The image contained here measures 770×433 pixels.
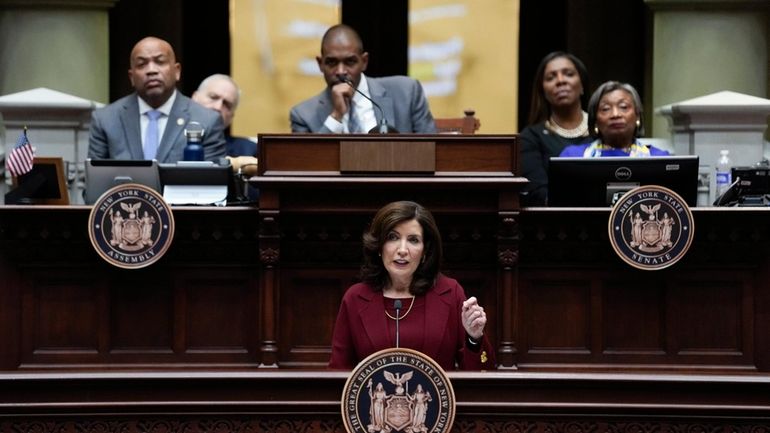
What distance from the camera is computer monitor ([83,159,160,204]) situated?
272 inches

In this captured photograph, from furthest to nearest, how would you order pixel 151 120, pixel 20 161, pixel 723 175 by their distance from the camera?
1. pixel 723 175
2. pixel 151 120
3. pixel 20 161

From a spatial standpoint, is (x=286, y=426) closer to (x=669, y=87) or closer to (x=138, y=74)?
(x=138, y=74)

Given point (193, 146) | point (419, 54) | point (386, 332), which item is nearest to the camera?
point (386, 332)

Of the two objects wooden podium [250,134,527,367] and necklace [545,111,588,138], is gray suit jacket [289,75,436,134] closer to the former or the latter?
necklace [545,111,588,138]

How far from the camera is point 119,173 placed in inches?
273

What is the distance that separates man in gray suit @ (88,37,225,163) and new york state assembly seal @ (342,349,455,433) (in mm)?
3222

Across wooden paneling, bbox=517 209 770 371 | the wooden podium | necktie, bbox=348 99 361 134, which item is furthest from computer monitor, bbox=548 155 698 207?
necktie, bbox=348 99 361 134

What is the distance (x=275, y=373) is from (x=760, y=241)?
2.93 m

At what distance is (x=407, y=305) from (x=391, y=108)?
8.72ft

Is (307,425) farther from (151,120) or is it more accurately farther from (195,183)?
(151,120)

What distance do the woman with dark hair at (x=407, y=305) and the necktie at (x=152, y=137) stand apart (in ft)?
8.39

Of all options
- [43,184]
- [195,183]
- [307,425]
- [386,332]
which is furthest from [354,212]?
[307,425]

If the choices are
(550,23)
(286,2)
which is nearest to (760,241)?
(550,23)

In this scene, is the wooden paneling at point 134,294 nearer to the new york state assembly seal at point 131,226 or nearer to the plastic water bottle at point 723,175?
the new york state assembly seal at point 131,226
